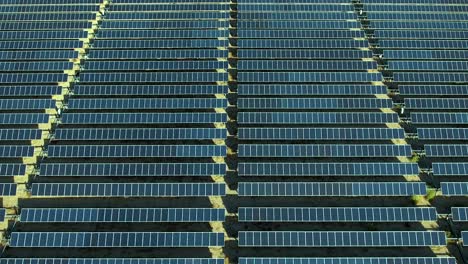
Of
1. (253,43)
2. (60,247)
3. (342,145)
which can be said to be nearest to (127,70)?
(253,43)

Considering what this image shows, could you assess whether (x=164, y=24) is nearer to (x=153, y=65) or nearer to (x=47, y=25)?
(x=153, y=65)

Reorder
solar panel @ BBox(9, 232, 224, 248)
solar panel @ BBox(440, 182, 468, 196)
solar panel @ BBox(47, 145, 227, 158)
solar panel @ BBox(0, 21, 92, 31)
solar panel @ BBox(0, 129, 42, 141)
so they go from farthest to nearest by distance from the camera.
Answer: solar panel @ BBox(0, 21, 92, 31) < solar panel @ BBox(0, 129, 42, 141) < solar panel @ BBox(47, 145, 227, 158) < solar panel @ BBox(440, 182, 468, 196) < solar panel @ BBox(9, 232, 224, 248)

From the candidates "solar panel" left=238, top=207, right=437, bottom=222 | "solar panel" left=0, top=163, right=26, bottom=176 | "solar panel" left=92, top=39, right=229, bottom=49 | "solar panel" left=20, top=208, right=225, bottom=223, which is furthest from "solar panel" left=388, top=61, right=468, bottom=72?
"solar panel" left=0, top=163, right=26, bottom=176

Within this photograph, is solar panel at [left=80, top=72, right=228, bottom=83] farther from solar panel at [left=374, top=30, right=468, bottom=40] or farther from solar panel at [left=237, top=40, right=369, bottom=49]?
solar panel at [left=374, top=30, right=468, bottom=40]

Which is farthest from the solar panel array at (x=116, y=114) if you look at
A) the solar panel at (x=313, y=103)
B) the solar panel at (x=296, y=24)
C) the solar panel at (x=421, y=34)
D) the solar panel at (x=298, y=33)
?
the solar panel at (x=421, y=34)

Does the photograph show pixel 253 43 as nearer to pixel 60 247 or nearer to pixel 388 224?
pixel 388 224

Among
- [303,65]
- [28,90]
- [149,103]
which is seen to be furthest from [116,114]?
[303,65]
